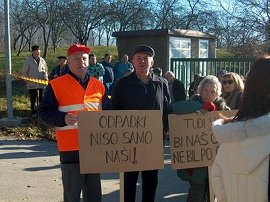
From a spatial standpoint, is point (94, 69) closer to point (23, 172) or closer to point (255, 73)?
point (23, 172)

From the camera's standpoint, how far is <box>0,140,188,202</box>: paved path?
241 inches

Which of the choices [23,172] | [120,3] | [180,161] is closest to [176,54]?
[23,172]

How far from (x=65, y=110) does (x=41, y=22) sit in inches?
1006

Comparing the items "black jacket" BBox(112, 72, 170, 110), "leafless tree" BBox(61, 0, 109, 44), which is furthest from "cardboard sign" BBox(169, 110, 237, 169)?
"leafless tree" BBox(61, 0, 109, 44)

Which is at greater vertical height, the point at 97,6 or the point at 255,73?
the point at 97,6

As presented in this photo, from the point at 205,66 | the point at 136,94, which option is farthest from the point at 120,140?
the point at 205,66

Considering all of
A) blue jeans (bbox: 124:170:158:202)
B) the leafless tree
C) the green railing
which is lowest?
blue jeans (bbox: 124:170:158:202)

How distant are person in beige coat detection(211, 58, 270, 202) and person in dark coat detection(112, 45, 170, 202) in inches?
86.0

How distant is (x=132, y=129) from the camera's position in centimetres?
454

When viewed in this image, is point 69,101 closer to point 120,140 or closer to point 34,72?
point 120,140

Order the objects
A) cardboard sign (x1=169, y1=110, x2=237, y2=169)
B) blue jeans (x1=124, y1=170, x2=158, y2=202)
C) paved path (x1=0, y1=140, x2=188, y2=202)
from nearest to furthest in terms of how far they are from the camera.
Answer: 1. cardboard sign (x1=169, y1=110, x2=237, y2=169)
2. blue jeans (x1=124, y1=170, x2=158, y2=202)
3. paved path (x1=0, y1=140, x2=188, y2=202)

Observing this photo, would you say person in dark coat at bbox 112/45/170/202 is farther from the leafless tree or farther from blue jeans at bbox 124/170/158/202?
the leafless tree

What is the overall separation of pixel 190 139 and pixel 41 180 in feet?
9.51

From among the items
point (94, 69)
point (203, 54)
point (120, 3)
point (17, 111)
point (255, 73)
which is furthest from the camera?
point (120, 3)
